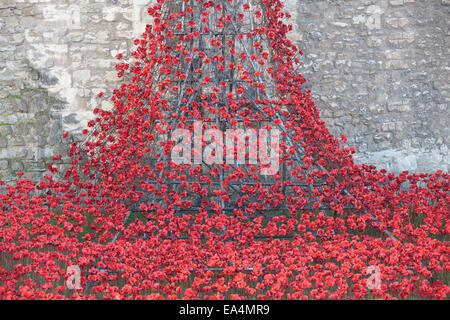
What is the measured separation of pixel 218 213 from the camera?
394cm

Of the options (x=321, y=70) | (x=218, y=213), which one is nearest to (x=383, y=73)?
(x=321, y=70)

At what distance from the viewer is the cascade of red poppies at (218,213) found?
3.16 m

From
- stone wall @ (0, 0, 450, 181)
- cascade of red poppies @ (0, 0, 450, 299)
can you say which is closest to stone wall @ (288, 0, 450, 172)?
stone wall @ (0, 0, 450, 181)

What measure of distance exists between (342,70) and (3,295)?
387 centimetres

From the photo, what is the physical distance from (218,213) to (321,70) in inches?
88.4

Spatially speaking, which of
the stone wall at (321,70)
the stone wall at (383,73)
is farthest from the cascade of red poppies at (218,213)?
the stone wall at (383,73)

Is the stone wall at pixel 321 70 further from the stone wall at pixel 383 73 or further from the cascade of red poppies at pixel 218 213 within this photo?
the cascade of red poppies at pixel 218 213

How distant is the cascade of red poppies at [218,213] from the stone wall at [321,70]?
12.0 inches

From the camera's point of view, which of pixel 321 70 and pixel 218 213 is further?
pixel 321 70

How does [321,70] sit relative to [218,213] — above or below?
above

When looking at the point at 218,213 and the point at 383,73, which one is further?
the point at 383,73

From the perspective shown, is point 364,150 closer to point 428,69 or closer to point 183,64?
point 428,69

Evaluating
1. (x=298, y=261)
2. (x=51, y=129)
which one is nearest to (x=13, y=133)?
(x=51, y=129)

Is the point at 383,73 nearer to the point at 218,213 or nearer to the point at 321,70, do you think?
the point at 321,70
